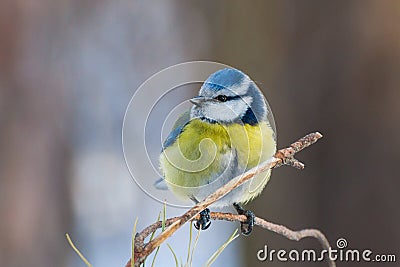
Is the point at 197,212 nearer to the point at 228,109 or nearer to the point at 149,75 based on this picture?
the point at 228,109

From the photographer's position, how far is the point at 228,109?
1.03 feet

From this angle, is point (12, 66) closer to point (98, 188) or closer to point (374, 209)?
point (98, 188)

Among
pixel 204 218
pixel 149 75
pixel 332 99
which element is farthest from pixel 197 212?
pixel 149 75

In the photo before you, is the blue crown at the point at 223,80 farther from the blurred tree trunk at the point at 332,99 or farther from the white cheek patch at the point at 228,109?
the blurred tree trunk at the point at 332,99

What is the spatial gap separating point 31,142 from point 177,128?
633 mm

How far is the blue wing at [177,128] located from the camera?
1.04ft

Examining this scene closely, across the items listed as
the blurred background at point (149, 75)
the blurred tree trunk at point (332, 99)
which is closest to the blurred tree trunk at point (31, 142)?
the blurred background at point (149, 75)

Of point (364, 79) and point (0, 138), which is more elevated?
point (364, 79)

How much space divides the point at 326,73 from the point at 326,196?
19cm

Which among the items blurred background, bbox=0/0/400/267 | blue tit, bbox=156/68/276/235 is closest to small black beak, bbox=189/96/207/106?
blue tit, bbox=156/68/276/235

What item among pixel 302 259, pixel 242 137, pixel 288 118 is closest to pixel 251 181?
pixel 242 137

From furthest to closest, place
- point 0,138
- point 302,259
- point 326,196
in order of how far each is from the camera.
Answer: point 0,138 < point 326,196 < point 302,259

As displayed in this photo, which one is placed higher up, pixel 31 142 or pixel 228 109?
pixel 228 109

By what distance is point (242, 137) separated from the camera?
31 centimetres
